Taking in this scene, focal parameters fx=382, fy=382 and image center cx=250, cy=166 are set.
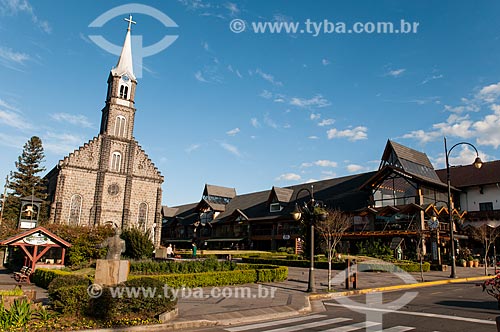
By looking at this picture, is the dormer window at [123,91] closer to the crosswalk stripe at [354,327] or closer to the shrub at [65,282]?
the shrub at [65,282]

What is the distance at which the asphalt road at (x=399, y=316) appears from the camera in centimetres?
1006

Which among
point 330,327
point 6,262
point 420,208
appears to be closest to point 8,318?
point 330,327

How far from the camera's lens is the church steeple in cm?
5509

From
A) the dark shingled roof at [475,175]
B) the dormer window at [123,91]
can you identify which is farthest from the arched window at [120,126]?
the dark shingled roof at [475,175]

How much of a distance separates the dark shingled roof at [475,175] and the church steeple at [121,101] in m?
44.7

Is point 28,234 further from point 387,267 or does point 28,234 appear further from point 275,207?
point 275,207

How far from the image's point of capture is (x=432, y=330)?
9.60 metres

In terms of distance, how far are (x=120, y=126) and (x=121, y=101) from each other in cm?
399

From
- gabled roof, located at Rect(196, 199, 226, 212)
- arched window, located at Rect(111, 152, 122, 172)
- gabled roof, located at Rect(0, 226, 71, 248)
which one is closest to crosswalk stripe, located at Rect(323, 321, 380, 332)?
gabled roof, located at Rect(0, 226, 71, 248)

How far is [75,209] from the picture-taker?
4969 cm

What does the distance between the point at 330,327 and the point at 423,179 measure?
3196 centimetres

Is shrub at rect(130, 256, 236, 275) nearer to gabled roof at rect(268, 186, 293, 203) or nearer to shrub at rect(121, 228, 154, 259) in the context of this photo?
shrub at rect(121, 228, 154, 259)

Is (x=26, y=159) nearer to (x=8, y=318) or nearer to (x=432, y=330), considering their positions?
(x=8, y=318)

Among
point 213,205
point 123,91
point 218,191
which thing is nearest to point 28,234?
point 123,91
